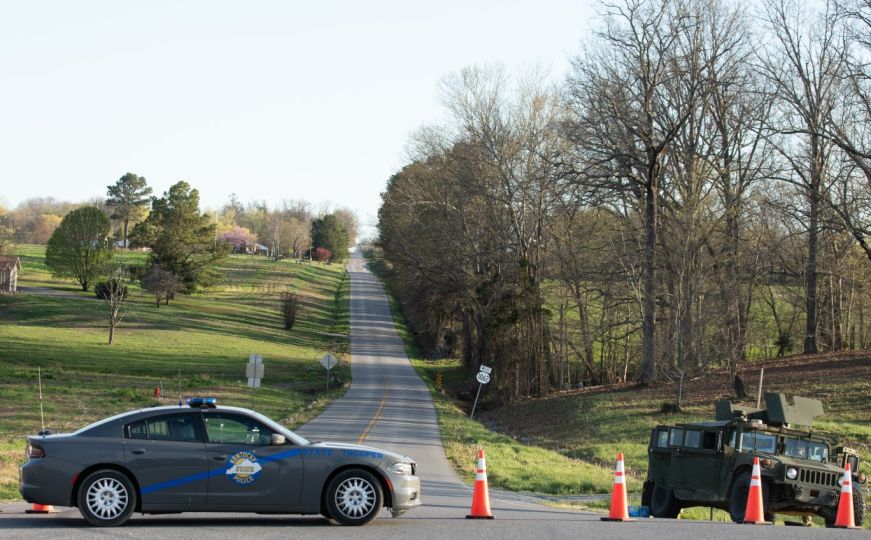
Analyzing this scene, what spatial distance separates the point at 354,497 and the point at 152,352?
202 ft

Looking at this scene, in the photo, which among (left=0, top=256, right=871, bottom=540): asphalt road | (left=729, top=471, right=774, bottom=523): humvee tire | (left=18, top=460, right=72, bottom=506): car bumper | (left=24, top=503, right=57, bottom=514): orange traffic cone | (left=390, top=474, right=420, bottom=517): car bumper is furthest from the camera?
(left=729, top=471, right=774, bottom=523): humvee tire

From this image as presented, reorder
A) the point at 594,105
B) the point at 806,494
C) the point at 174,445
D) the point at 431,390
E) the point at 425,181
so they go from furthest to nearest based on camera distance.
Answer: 1. the point at 425,181
2. the point at 431,390
3. the point at 594,105
4. the point at 806,494
5. the point at 174,445

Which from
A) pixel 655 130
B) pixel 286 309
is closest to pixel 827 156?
pixel 655 130

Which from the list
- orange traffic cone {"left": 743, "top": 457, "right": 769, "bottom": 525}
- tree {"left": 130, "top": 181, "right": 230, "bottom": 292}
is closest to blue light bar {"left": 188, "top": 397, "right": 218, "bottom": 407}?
orange traffic cone {"left": 743, "top": 457, "right": 769, "bottom": 525}

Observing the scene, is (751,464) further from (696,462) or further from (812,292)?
(812,292)

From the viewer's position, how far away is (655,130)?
148 feet

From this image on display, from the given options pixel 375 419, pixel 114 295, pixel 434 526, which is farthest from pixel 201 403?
pixel 114 295

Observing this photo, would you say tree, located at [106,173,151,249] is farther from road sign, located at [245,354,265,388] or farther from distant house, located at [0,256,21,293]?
road sign, located at [245,354,265,388]

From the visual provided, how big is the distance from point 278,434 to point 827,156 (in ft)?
143

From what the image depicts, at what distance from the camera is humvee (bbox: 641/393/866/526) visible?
15406 millimetres

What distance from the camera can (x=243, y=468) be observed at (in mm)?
12039

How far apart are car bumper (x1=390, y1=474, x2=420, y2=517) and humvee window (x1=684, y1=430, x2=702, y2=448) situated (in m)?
6.16

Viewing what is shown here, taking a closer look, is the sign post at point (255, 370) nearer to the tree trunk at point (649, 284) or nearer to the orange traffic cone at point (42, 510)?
the tree trunk at point (649, 284)

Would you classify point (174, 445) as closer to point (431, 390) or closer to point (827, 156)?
point (827, 156)
